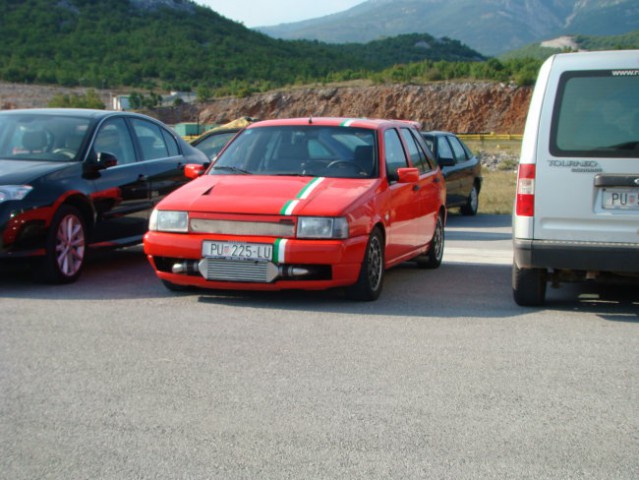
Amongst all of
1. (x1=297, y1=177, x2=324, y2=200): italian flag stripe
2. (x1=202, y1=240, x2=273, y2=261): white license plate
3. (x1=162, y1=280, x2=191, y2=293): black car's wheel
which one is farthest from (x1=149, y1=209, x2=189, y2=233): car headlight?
(x1=297, y1=177, x2=324, y2=200): italian flag stripe

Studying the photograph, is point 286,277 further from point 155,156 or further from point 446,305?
point 155,156

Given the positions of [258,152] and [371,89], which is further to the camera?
[371,89]

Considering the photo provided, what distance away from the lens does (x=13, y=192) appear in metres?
8.64

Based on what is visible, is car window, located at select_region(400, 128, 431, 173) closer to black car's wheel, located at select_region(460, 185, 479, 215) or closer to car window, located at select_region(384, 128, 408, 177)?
car window, located at select_region(384, 128, 408, 177)

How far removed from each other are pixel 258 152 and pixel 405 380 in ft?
13.2

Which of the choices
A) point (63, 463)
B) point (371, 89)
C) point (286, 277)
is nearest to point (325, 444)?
point (63, 463)

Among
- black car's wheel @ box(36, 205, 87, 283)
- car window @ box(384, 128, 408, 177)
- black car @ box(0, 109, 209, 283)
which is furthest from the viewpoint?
car window @ box(384, 128, 408, 177)

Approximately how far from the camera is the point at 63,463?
14.0ft

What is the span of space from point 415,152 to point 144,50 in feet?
362

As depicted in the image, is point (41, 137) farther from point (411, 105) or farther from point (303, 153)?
point (411, 105)

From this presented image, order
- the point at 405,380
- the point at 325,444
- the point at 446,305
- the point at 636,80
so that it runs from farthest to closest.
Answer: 1. the point at 446,305
2. the point at 636,80
3. the point at 405,380
4. the point at 325,444

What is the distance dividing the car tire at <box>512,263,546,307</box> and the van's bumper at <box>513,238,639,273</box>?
263 mm

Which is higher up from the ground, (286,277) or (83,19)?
(83,19)

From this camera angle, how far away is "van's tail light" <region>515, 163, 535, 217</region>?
766 cm
